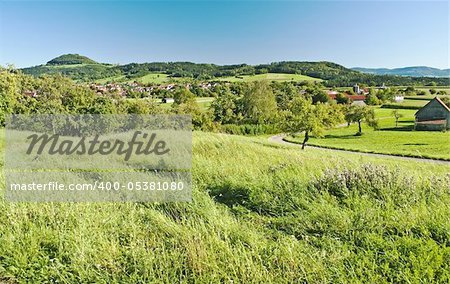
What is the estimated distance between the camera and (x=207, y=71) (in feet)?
615

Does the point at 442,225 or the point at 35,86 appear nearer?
the point at 442,225

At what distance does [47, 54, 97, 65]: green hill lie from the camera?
174 metres

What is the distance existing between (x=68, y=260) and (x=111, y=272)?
0.59 m

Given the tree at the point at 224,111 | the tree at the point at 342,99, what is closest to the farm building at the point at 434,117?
the tree at the point at 342,99

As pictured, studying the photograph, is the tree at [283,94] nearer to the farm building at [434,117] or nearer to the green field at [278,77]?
the green field at [278,77]

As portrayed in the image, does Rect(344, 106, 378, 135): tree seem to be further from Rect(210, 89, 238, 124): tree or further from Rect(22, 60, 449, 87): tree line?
Rect(22, 60, 449, 87): tree line

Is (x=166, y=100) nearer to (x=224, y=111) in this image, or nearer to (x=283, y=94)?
(x=224, y=111)

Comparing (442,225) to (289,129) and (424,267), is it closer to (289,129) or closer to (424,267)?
(424,267)

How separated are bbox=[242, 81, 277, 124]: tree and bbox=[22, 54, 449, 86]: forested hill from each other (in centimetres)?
7621

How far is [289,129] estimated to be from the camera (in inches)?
1709

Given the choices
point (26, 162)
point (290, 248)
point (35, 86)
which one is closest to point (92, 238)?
point (290, 248)

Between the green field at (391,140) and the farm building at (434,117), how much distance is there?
7.76 feet

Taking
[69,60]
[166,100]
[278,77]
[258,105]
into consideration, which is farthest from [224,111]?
[69,60]

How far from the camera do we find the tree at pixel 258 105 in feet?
278
